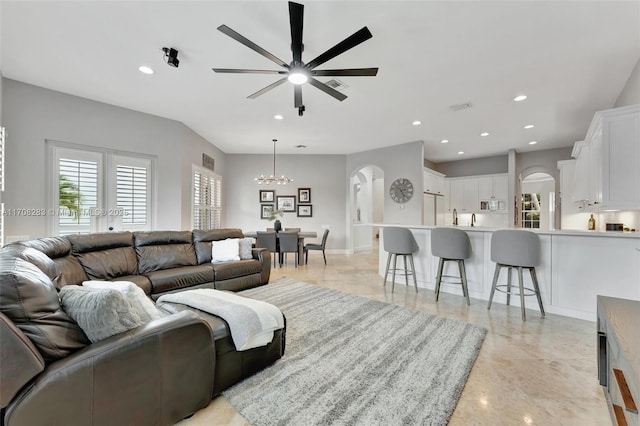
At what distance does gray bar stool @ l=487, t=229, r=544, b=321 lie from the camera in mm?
2959

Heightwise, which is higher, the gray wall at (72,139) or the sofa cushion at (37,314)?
the gray wall at (72,139)

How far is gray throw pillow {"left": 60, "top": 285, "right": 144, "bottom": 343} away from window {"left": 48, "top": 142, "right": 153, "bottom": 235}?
3.42 m

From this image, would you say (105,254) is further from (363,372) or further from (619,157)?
(619,157)

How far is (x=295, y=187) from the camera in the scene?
26.2 ft

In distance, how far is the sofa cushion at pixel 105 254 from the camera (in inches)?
114

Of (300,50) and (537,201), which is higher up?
(300,50)

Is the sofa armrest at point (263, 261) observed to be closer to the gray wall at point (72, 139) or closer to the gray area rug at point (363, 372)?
the gray area rug at point (363, 372)

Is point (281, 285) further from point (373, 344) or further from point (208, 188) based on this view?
point (208, 188)

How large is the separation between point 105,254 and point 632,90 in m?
6.37

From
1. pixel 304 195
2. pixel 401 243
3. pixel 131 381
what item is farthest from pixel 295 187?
pixel 131 381

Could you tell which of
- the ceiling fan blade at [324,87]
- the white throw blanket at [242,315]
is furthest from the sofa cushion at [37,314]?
the ceiling fan blade at [324,87]

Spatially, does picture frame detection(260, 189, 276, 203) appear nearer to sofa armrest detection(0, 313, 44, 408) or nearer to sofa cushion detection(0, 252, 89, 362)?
sofa cushion detection(0, 252, 89, 362)

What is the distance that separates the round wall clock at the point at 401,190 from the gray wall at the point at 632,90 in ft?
11.9

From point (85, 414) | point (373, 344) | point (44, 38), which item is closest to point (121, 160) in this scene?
point (44, 38)
